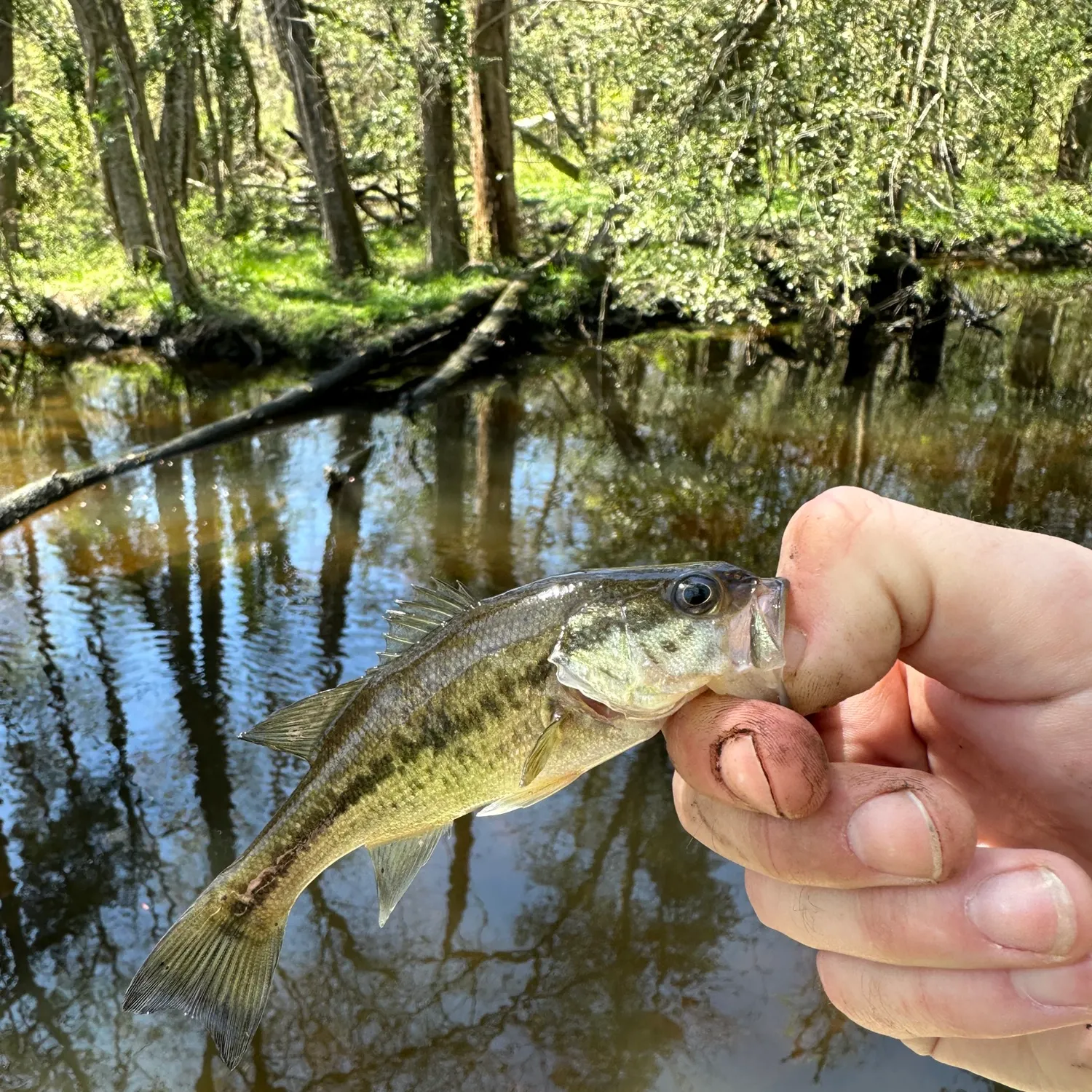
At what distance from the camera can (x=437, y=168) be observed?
19.9m

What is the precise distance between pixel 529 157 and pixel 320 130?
13.8 metres

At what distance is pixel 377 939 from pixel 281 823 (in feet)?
10.7

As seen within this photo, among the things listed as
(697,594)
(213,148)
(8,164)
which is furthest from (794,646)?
(213,148)

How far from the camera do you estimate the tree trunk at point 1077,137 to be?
21.0m

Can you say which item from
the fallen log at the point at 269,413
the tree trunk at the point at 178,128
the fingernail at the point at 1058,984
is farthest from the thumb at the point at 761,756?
the tree trunk at the point at 178,128

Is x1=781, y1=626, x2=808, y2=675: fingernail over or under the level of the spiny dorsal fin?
over

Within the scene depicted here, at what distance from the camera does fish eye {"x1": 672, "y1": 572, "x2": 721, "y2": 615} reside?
1967 millimetres

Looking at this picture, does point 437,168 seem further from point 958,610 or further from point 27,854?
point 958,610

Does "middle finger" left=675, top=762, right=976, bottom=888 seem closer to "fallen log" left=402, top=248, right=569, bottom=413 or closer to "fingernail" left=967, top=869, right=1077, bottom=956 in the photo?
"fingernail" left=967, top=869, right=1077, bottom=956

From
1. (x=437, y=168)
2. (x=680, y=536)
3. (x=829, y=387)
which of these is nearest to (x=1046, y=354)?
(x=829, y=387)

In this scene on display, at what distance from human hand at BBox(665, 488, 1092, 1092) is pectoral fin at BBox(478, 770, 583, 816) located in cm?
29

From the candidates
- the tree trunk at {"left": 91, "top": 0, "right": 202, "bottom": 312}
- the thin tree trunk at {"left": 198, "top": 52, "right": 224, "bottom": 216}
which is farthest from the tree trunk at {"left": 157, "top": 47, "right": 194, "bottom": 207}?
the tree trunk at {"left": 91, "top": 0, "right": 202, "bottom": 312}

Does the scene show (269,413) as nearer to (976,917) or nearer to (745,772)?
(745,772)

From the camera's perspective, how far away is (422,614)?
2.36 m
